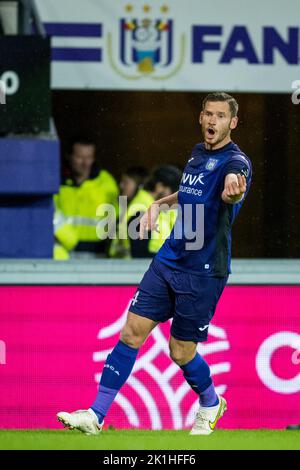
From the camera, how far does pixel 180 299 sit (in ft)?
21.6

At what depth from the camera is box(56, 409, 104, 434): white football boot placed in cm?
643

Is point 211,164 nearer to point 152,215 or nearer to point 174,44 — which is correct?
point 152,215

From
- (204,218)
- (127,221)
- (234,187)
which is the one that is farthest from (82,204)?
(234,187)

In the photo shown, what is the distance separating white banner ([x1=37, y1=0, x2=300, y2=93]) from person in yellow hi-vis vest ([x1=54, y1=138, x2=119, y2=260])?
0.56 meters

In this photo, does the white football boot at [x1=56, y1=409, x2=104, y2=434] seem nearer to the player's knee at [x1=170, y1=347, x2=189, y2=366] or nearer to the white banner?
the player's knee at [x1=170, y1=347, x2=189, y2=366]

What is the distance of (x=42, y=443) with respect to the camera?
6.06 metres

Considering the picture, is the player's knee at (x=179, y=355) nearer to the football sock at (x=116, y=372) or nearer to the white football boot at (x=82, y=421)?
the football sock at (x=116, y=372)

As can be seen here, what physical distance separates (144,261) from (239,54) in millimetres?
2365

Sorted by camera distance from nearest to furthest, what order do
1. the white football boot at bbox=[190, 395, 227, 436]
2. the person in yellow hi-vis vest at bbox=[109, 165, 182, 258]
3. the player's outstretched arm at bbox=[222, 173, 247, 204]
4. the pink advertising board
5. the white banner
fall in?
the player's outstretched arm at bbox=[222, 173, 247, 204]
the white football boot at bbox=[190, 395, 227, 436]
the pink advertising board
the person in yellow hi-vis vest at bbox=[109, 165, 182, 258]
the white banner

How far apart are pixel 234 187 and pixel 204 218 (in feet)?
1.75

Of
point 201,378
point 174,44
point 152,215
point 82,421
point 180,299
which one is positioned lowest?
point 82,421

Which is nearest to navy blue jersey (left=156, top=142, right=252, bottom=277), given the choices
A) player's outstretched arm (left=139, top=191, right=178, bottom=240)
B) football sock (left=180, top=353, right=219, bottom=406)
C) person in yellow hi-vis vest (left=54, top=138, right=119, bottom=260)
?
player's outstretched arm (left=139, top=191, right=178, bottom=240)
